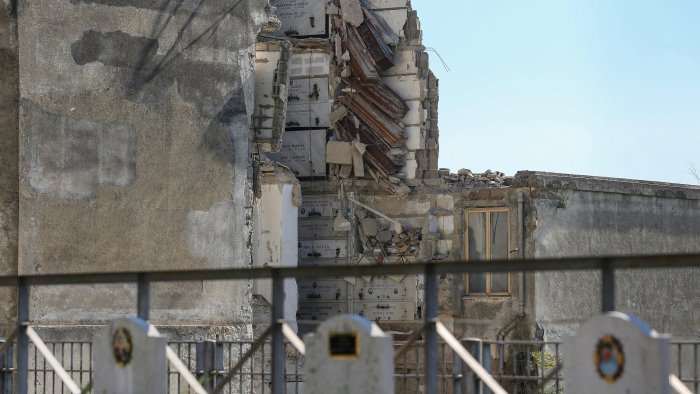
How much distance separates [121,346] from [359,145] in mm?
17700

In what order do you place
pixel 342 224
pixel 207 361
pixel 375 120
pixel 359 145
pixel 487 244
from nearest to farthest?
pixel 207 361
pixel 487 244
pixel 342 224
pixel 359 145
pixel 375 120

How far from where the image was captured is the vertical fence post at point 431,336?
19.6 feet

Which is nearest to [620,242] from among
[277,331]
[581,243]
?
[581,243]

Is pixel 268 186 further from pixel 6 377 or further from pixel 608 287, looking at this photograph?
pixel 608 287

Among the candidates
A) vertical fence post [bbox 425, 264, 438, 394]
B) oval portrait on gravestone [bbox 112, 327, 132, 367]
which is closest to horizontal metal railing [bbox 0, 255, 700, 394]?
vertical fence post [bbox 425, 264, 438, 394]

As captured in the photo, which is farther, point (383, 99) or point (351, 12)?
point (383, 99)

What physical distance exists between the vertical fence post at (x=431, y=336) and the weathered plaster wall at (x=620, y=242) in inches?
598

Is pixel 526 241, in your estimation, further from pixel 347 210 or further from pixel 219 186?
pixel 219 186

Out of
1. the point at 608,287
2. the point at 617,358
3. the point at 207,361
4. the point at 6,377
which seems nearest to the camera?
the point at 617,358

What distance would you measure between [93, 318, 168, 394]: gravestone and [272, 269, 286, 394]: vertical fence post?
0.55 metres

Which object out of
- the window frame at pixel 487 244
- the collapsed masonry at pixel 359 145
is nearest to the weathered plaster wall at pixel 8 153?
the window frame at pixel 487 244

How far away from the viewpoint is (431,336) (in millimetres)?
6062

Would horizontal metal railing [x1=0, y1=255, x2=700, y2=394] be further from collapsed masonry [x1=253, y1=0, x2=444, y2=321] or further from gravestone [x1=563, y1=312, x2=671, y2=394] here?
collapsed masonry [x1=253, y1=0, x2=444, y2=321]

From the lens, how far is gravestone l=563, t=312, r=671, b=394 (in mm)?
5105
